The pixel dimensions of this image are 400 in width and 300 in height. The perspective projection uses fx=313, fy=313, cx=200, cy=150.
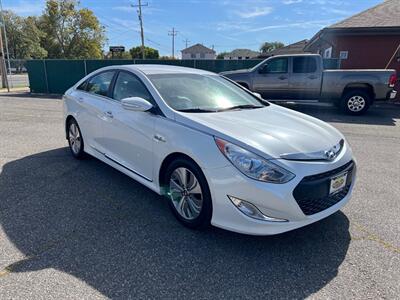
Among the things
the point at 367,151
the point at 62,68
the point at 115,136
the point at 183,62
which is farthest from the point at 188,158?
the point at 62,68

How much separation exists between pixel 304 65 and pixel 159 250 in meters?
9.77

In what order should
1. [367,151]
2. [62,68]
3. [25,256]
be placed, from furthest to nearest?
[62,68], [367,151], [25,256]

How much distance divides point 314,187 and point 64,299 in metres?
2.08

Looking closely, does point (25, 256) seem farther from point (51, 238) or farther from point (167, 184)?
point (167, 184)

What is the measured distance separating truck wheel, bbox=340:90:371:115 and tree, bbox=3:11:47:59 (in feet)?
203

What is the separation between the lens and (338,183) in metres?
2.84

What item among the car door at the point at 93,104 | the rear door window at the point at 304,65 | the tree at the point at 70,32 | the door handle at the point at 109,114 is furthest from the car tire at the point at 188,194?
the tree at the point at 70,32

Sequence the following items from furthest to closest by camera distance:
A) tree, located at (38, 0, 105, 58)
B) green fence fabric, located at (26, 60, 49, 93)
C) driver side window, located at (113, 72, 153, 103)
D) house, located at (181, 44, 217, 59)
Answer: house, located at (181, 44, 217, 59) → tree, located at (38, 0, 105, 58) → green fence fabric, located at (26, 60, 49, 93) → driver side window, located at (113, 72, 153, 103)

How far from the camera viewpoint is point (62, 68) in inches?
706

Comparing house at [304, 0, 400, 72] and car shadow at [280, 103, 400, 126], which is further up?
house at [304, 0, 400, 72]

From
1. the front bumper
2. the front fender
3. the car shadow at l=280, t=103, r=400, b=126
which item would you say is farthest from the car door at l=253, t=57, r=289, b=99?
the front bumper

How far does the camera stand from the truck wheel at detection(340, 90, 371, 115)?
33.5 feet

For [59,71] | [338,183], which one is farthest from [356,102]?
[59,71]

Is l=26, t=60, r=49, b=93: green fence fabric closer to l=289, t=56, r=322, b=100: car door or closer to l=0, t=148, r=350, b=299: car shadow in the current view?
l=289, t=56, r=322, b=100: car door
